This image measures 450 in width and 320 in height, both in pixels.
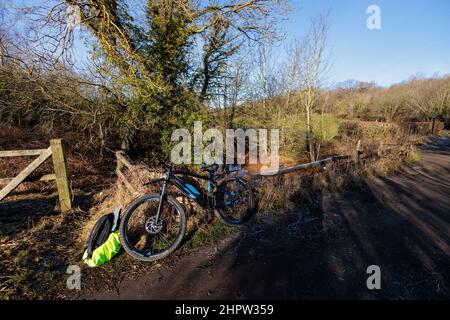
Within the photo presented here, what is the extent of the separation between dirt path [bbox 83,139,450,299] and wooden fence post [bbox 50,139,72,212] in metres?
2.38

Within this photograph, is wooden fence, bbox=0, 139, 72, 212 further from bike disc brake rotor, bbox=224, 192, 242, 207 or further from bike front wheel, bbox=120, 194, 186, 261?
bike disc brake rotor, bbox=224, 192, 242, 207

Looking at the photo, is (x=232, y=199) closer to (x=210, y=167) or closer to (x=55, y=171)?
(x=210, y=167)

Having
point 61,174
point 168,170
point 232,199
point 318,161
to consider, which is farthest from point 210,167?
point 318,161

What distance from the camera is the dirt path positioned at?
230 centimetres

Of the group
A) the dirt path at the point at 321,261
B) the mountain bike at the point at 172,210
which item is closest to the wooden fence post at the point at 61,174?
the mountain bike at the point at 172,210

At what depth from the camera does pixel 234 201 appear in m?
3.95

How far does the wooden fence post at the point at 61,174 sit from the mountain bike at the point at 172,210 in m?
1.69

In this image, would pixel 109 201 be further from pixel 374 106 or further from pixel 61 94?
pixel 374 106

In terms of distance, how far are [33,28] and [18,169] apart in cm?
377

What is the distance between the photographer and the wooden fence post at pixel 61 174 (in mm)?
3895

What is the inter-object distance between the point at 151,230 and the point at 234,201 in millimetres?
1546
